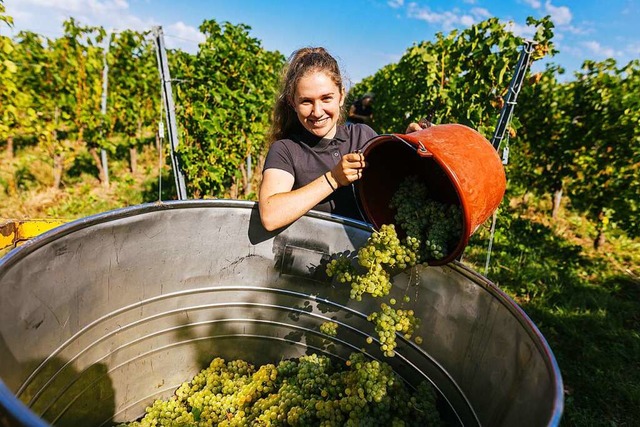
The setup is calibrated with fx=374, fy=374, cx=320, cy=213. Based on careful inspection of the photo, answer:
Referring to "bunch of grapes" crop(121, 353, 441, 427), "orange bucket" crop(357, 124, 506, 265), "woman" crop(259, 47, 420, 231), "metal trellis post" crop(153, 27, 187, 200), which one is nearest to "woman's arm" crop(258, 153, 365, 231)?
"woman" crop(259, 47, 420, 231)

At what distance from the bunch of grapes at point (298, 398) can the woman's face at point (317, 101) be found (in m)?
1.11

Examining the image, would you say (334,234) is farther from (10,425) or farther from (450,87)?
(450,87)

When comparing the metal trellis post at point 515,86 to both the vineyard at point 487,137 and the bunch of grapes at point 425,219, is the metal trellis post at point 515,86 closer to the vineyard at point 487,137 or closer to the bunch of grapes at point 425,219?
the vineyard at point 487,137

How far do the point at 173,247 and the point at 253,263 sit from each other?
0.40 m

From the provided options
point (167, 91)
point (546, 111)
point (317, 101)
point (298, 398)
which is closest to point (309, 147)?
point (317, 101)

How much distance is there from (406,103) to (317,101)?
379 cm

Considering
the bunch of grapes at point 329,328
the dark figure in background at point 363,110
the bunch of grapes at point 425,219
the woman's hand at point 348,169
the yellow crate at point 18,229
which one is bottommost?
the bunch of grapes at point 329,328

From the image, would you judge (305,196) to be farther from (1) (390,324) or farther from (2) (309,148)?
(1) (390,324)

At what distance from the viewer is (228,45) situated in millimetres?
4043

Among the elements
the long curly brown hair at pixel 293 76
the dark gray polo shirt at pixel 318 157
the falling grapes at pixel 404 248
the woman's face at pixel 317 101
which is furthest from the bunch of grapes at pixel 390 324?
the long curly brown hair at pixel 293 76

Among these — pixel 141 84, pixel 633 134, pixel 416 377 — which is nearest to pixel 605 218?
pixel 633 134

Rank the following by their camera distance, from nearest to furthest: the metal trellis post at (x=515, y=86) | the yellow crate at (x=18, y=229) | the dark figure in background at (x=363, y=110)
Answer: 1. the yellow crate at (x=18, y=229)
2. the metal trellis post at (x=515, y=86)
3. the dark figure in background at (x=363, y=110)

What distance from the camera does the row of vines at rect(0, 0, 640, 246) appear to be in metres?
3.19

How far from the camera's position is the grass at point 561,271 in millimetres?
2531
